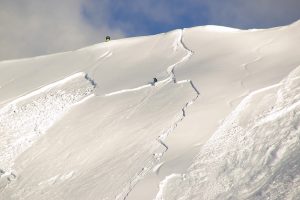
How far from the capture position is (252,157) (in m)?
9.26

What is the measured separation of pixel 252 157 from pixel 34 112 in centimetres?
650

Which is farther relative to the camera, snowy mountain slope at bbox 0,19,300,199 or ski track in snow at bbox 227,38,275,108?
ski track in snow at bbox 227,38,275,108

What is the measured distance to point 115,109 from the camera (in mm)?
12898

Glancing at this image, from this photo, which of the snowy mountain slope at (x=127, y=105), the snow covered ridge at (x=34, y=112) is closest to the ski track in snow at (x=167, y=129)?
the snowy mountain slope at (x=127, y=105)

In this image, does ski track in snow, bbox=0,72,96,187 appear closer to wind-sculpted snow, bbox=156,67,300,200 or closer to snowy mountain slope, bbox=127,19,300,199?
snowy mountain slope, bbox=127,19,300,199

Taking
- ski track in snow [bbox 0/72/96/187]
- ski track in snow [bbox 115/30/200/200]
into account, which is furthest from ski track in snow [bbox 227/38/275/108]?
ski track in snow [bbox 0/72/96/187]

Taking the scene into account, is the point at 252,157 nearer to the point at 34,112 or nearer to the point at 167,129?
the point at 167,129

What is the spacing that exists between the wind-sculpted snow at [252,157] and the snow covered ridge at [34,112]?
4641 millimetres

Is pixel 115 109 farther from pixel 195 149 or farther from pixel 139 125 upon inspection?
pixel 195 149

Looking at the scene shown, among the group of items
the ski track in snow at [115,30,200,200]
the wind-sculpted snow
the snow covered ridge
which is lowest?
the wind-sculpted snow

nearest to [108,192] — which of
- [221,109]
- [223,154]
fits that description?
[223,154]

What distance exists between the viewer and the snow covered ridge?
1246 centimetres

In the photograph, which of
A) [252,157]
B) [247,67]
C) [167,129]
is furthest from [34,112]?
[252,157]

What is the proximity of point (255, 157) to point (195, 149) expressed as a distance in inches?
48.7
